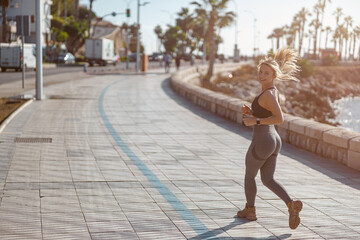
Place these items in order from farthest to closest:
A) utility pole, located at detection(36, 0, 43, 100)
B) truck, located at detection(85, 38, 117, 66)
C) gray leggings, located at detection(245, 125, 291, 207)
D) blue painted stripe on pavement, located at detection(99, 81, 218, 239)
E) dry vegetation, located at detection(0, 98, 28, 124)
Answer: truck, located at detection(85, 38, 117, 66)
utility pole, located at detection(36, 0, 43, 100)
dry vegetation, located at detection(0, 98, 28, 124)
gray leggings, located at detection(245, 125, 291, 207)
blue painted stripe on pavement, located at detection(99, 81, 218, 239)

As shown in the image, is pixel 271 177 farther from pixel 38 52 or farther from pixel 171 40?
pixel 171 40

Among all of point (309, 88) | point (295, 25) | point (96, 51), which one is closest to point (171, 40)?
point (295, 25)

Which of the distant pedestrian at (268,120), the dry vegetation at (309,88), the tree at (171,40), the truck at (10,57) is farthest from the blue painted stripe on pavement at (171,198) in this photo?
the tree at (171,40)

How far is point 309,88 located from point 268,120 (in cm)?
7418

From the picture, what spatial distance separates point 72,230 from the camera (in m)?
5.52

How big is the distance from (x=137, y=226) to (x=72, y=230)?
60 cm

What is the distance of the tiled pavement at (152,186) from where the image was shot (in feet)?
18.7

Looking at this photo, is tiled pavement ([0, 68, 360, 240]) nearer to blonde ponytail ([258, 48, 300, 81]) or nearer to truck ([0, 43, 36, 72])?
blonde ponytail ([258, 48, 300, 81])

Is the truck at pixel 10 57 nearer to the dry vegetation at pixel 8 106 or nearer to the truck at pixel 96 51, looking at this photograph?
the truck at pixel 96 51

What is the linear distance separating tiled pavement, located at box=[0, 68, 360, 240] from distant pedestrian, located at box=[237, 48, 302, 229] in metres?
0.36

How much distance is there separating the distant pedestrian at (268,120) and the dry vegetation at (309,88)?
40.6 metres

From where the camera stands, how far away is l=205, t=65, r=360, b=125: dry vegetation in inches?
2274

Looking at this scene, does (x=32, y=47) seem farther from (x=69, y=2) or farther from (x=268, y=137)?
(x=69, y=2)

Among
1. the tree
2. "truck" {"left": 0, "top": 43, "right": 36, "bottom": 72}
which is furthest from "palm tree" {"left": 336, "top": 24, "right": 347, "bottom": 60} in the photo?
"truck" {"left": 0, "top": 43, "right": 36, "bottom": 72}
